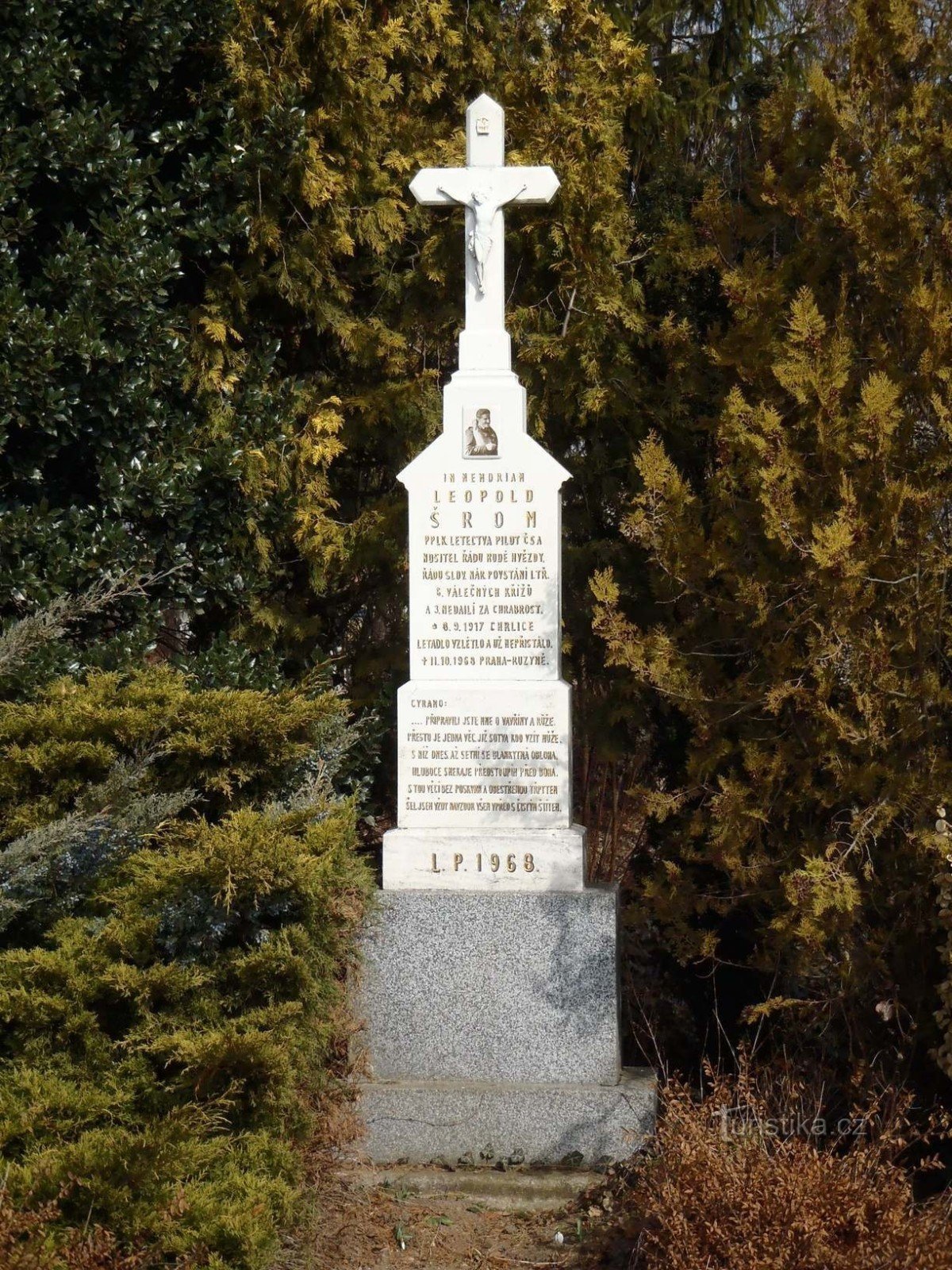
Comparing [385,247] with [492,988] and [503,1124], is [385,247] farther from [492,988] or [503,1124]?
[503,1124]

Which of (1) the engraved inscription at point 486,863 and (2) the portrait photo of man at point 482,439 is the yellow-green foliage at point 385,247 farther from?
(1) the engraved inscription at point 486,863

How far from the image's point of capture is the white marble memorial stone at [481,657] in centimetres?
539

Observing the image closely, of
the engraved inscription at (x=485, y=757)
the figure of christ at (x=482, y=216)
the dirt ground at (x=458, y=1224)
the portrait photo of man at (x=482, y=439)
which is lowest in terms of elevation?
the dirt ground at (x=458, y=1224)

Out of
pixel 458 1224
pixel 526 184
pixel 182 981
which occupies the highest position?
pixel 526 184

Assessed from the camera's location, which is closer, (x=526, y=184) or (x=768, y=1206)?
(x=768, y=1206)

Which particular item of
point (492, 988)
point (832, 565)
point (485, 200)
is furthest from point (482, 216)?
point (492, 988)

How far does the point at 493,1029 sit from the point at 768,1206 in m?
1.64

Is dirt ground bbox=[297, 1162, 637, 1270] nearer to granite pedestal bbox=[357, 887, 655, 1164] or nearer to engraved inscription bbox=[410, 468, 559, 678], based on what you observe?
granite pedestal bbox=[357, 887, 655, 1164]

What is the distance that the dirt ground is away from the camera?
4.43m

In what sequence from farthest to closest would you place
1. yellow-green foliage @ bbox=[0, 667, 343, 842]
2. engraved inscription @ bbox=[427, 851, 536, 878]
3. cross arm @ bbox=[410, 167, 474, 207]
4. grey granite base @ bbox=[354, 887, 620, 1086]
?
1. cross arm @ bbox=[410, 167, 474, 207]
2. engraved inscription @ bbox=[427, 851, 536, 878]
3. grey granite base @ bbox=[354, 887, 620, 1086]
4. yellow-green foliage @ bbox=[0, 667, 343, 842]

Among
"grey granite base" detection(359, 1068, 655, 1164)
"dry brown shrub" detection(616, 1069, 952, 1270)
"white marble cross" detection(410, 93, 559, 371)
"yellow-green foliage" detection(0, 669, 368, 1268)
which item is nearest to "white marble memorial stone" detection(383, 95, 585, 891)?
"white marble cross" detection(410, 93, 559, 371)

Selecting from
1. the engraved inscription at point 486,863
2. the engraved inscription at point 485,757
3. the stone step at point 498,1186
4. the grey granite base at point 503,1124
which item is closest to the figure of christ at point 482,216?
the engraved inscription at point 485,757

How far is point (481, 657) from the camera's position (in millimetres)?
5449

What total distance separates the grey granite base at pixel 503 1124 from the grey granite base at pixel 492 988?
4.2 inches
